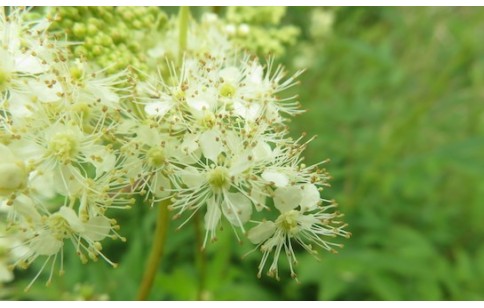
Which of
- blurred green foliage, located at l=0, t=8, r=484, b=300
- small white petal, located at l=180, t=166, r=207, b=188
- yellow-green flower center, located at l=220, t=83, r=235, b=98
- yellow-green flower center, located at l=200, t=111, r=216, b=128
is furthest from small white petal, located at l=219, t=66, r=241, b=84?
blurred green foliage, located at l=0, t=8, r=484, b=300

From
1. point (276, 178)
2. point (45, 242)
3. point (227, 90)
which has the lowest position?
point (45, 242)

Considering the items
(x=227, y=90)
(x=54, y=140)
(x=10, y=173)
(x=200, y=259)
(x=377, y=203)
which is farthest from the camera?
(x=377, y=203)

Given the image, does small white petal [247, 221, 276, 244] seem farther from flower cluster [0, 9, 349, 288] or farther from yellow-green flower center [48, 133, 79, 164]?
yellow-green flower center [48, 133, 79, 164]

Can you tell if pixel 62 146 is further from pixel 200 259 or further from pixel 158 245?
pixel 200 259

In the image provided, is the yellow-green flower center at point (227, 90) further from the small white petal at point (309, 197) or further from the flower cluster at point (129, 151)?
the small white petal at point (309, 197)

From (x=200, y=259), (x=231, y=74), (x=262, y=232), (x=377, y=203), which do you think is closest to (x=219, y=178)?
(x=262, y=232)

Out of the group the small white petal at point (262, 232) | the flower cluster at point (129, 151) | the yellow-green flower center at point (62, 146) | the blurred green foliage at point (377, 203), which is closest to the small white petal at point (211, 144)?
the flower cluster at point (129, 151)

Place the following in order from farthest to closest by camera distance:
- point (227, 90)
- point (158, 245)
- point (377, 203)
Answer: point (377, 203) → point (158, 245) → point (227, 90)
